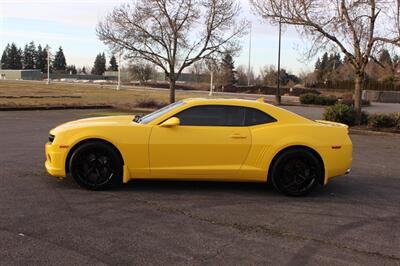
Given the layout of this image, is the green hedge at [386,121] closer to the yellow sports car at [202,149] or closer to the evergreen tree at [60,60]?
the yellow sports car at [202,149]

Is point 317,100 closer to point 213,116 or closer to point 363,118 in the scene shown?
point 363,118

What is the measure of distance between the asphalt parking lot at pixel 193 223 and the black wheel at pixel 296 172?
170 millimetres

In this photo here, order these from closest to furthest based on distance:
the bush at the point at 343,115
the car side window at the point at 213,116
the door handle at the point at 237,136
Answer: the door handle at the point at 237,136 → the car side window at the point at 213,116 → the bush at the point at 343,115

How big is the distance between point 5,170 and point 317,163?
A: 508cm

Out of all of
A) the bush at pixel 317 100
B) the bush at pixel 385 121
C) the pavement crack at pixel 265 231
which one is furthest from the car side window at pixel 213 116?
the bush at pixel 317 100

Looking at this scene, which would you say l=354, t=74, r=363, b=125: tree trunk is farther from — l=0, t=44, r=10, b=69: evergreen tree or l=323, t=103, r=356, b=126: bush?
l=0, t=44, r=10, b=69: evergreen tree

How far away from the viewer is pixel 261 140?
22.9ft

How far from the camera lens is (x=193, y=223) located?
552 cm

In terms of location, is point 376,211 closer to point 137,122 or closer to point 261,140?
point 261,140

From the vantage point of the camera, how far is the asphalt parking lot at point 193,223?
4535 millimetres

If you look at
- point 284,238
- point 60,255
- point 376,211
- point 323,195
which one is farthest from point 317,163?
point 60,255

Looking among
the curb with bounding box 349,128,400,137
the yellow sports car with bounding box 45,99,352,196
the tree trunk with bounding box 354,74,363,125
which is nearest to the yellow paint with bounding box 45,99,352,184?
the yellow sports car with bounding box 45,99,352,196

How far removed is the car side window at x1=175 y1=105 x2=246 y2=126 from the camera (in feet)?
23.1

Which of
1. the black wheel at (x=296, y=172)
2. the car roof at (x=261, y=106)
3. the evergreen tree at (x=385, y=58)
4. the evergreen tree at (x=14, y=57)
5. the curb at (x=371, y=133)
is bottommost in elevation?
the curb at (x=371, y=133)
